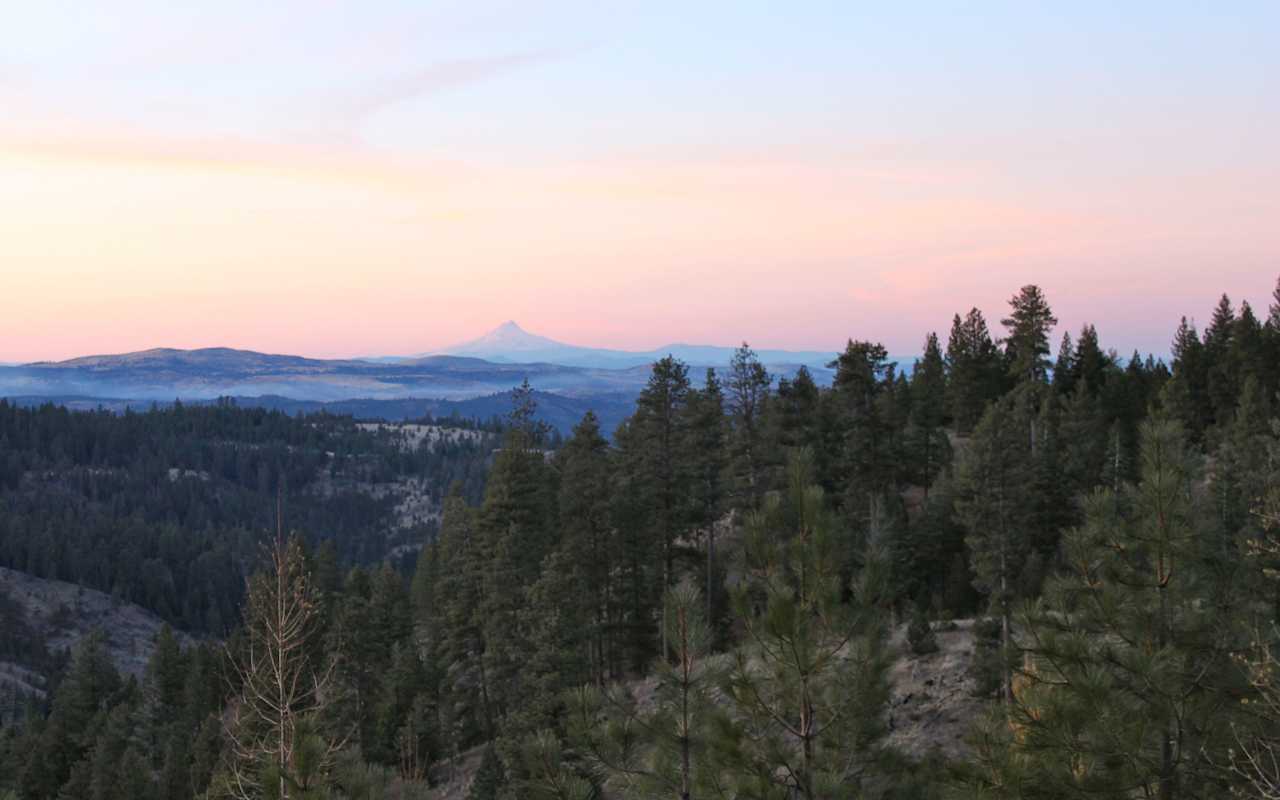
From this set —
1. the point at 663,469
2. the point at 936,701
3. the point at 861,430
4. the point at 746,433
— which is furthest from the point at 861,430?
the point at 936,701

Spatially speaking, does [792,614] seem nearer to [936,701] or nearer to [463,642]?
[936,701]

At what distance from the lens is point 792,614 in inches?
476

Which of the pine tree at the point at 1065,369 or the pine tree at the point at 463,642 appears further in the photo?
the pine tree at the point at 1065,369

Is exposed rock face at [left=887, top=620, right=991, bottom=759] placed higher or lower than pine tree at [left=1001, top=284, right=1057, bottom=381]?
lower

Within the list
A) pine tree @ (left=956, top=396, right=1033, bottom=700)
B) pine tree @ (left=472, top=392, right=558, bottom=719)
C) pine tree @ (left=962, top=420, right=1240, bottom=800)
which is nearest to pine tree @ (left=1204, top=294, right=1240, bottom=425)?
pine tree @ (left=956, top=396, right=1033, bottom=700)

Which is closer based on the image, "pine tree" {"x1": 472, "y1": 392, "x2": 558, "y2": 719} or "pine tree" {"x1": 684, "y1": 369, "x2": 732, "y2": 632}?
"pine tree" {"x1": 472, "y1": 392, "x2": 558, "y2": 719}

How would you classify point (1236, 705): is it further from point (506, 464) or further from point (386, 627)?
point (386, 627)

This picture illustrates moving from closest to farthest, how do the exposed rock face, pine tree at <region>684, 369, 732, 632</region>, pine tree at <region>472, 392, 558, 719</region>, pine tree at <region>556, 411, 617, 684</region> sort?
the exposed rock face
pine tree at <region>472, 392, 558, 719</region>
pine tree at <region>556, 411, 617, 684</region>
pine tree at <region>684, 369, 732, 632</region>

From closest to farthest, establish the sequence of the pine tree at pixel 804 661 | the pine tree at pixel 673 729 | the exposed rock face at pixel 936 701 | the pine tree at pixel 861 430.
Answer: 1. the pine tree at pixel 673 729
2. the pine tree at pixel 804 661
3. the exposed rock face at pixel 936 701
4. the pine tree at pixel 861 430

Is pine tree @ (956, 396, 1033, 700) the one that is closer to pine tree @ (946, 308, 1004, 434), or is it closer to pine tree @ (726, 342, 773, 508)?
pine tree @ (726, 342, 773, 508)

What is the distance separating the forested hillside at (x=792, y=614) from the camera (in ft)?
40.4

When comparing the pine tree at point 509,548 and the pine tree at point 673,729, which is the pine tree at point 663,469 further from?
the pine tree at point 673,729

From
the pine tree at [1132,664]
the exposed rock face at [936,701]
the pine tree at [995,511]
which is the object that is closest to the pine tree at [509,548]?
the exposed rock face at [936,701]

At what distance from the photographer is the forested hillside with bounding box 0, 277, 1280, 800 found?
12.3m
